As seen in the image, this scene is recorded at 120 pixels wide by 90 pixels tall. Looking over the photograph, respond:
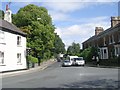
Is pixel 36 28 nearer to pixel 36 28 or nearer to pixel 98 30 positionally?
pixel 36 28

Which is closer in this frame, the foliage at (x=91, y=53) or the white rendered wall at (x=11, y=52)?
the white rendered wall at (x=11, y=52)

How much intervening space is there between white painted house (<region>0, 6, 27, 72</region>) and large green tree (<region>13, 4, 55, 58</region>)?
11.3 metres

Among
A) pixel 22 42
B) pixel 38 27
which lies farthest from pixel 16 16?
pixel 22 42

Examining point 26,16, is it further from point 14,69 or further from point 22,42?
point 14,69

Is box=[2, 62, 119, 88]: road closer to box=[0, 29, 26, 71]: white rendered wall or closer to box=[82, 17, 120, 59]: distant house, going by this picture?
box=[0, 29, 26, 71]: white rendered wall

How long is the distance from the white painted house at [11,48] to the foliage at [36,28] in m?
11.3

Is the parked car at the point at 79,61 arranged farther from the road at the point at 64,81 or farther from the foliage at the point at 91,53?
the road at the point at 64,81

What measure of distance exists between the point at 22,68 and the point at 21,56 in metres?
1.74

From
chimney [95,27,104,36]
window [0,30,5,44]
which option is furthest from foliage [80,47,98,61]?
window [0,30,5,44]

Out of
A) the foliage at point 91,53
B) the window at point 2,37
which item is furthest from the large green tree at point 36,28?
Answer: the window at point 2,37

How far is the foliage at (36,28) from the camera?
188ft

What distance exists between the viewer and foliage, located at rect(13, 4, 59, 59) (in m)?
57.2

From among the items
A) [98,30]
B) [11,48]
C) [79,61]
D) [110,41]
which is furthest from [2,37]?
[98,30]

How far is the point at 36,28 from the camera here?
57.8m
